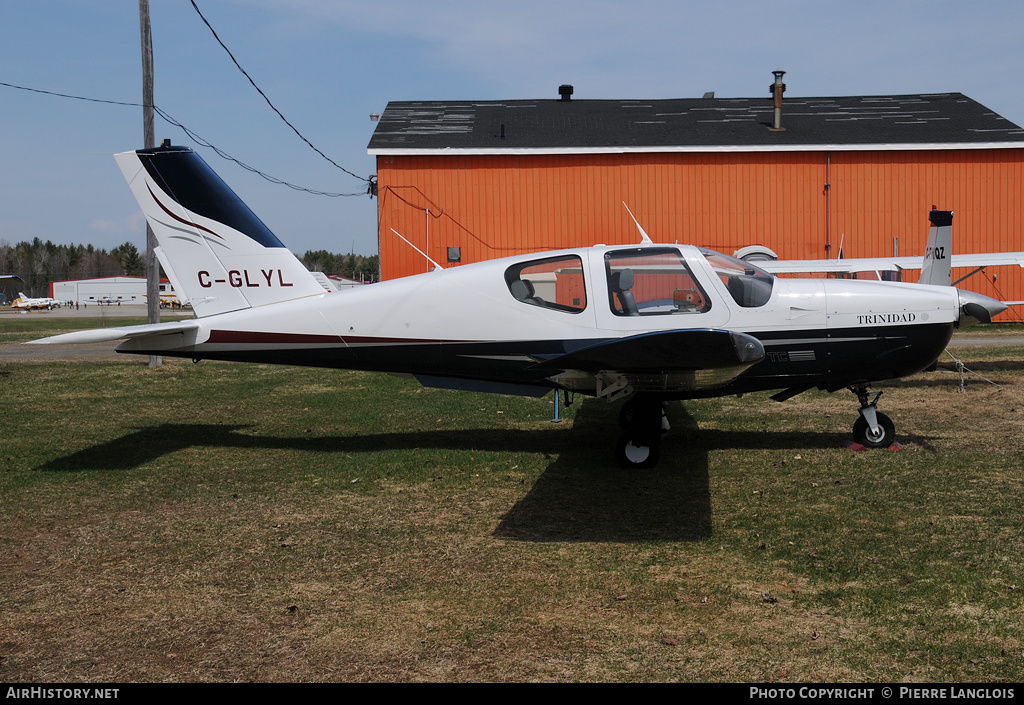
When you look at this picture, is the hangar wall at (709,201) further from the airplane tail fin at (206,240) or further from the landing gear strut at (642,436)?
the landing gear strut at (642,436)

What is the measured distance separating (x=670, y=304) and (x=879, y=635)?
12.6 feet

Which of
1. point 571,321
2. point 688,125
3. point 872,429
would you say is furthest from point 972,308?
point 688,125

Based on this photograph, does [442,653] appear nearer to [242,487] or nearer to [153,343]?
Answer: [242,487]

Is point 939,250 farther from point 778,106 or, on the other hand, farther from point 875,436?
point 778,106

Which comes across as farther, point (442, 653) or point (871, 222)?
point (871, 222)

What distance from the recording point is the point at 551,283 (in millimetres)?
7430

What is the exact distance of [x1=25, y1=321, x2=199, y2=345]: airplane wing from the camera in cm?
673

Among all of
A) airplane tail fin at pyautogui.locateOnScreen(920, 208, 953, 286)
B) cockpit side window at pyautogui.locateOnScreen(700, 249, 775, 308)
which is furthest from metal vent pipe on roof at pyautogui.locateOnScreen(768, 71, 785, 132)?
cockpit side window at pyautogui.locateOnScreen(700, 249, 775, 308)

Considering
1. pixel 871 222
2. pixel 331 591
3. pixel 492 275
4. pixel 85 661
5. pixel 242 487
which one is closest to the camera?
pixel 85 661

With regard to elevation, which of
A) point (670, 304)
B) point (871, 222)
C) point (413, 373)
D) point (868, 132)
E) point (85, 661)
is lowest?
point (85, 661)

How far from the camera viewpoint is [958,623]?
13.3ft

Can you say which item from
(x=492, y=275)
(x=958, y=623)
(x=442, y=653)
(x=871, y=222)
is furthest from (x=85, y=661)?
(x=871, y=222)
